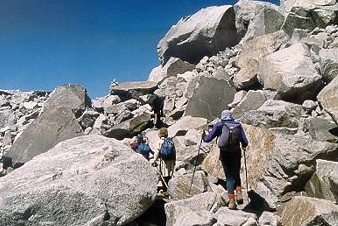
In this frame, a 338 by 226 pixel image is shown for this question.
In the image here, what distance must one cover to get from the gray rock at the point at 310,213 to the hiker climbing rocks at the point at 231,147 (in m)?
1.46

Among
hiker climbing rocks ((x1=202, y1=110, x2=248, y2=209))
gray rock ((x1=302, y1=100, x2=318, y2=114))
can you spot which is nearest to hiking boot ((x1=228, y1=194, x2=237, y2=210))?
hiker climbing rocks ((x1=202, y1=110, x2=248, y2=209))

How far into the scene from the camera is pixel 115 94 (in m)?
38.2

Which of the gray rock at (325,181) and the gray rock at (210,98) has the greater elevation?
the gray rock at (210,98)

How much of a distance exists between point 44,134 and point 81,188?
1768 cm

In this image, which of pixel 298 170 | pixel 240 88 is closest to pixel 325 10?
pixel 240 88

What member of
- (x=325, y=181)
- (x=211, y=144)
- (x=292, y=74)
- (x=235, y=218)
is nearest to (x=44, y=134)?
(x=211, y=144)

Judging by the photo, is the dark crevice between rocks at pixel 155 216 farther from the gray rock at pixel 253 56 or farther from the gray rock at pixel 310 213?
the gray rock at pixel 253 56

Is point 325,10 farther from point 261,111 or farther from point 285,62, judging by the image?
point 261,111

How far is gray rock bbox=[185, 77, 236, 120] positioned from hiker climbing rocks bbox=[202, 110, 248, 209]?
12.6 m

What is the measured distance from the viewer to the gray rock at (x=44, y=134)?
28.1 m

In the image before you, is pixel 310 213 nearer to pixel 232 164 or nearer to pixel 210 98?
pixel 232 164

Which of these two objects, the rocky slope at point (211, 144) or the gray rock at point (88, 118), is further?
the gray rock at point (88, 118)

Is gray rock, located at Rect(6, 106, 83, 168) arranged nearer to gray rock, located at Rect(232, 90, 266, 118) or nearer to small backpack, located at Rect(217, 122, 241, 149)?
gray rock, located at Rect(232, 90, 266, 118)

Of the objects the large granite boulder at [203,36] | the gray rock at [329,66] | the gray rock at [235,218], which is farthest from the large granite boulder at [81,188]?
the large granite boulder at [203,36]
